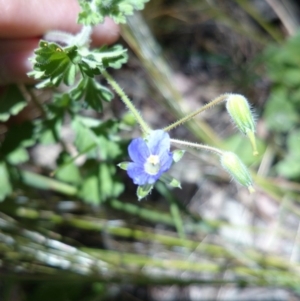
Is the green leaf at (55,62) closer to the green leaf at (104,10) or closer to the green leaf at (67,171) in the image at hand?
the green leaf at (104,10)

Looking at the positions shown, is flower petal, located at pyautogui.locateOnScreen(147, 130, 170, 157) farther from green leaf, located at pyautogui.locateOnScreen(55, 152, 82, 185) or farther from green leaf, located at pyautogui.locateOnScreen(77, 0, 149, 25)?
green leaf, located at pyautogui.locateOnScreen(55, 152, 82, 185)

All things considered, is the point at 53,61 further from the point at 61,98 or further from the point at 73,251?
the point at 73,251

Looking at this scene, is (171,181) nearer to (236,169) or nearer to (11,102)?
(236,169)

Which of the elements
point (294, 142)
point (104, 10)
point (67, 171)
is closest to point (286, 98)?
point (294, 142)

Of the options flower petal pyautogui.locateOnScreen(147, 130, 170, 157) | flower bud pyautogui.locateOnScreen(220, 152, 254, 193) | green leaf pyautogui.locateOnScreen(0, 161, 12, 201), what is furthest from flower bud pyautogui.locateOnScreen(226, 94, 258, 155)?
green leaf pyautogui.locateOnScreen(0, 161, 12, 201)

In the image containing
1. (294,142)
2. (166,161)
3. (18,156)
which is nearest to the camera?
(166,161)

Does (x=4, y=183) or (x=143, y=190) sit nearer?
(x=143, y=190)
